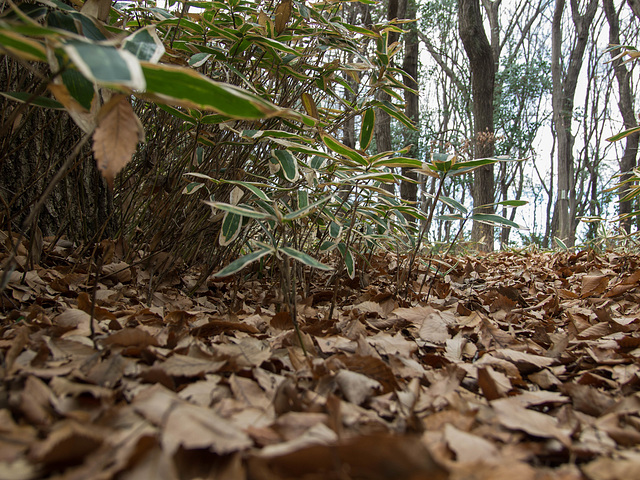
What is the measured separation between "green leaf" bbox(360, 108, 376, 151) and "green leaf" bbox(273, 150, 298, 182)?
0.77ft

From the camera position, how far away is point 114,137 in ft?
1.67

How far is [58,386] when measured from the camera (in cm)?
56

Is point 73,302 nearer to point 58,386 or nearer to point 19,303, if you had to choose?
point 19,303

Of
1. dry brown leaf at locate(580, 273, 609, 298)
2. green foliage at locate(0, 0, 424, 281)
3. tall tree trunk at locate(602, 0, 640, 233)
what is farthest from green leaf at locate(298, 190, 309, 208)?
tall tree trunk at locate(602, 0, 640, 233)

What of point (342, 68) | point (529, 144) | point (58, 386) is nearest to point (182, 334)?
point (58, 386)

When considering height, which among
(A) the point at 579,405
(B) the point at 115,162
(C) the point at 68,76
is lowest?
(A) the point at 579,405

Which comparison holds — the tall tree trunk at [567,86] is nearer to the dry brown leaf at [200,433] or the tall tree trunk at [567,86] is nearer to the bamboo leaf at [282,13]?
the bamboo leaf at [282,13]

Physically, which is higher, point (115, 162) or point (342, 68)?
point (342, 68)

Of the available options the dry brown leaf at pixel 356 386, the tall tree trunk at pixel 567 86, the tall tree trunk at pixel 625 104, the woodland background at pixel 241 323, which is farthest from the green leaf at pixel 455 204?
the tall tree trunk at pixel 567 86

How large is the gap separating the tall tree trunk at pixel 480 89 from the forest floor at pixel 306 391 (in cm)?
361

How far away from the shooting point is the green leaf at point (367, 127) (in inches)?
46.8

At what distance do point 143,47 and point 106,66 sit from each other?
21 cm

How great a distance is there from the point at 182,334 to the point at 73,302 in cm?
41

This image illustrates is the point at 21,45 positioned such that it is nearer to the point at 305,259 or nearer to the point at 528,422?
the point at 305,259
